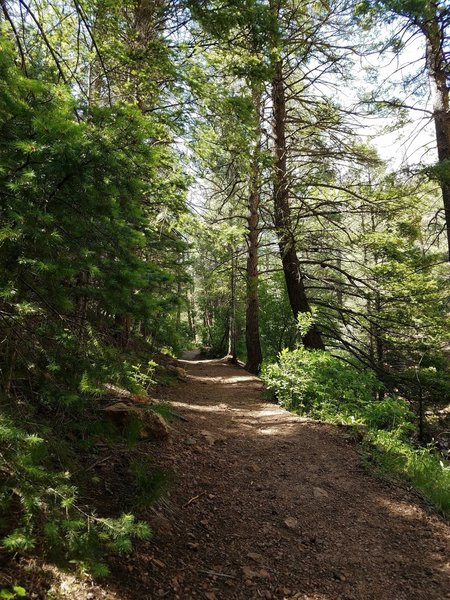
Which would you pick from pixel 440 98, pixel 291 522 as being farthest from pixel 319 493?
pixel 440 98

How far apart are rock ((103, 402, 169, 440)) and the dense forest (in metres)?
0.33

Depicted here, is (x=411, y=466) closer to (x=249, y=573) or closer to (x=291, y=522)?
(x=291, y=522)

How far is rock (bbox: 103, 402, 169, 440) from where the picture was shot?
419 cm

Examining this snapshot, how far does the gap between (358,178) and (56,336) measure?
11.0 m

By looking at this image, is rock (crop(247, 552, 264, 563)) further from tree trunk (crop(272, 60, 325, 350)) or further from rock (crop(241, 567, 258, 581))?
tree trunk (crop(272, 60, 325, 350))

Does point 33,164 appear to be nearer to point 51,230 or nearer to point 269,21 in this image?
point 51,230

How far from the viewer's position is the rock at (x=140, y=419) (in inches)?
165

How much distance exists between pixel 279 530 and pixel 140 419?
1.91 m

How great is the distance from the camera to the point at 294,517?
149 inches

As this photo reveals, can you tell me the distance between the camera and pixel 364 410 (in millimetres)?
6559

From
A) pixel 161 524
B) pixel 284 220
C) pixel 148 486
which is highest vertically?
pixel 284 220

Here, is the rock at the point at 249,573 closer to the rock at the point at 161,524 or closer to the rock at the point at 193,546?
the rock at the point at 193,546

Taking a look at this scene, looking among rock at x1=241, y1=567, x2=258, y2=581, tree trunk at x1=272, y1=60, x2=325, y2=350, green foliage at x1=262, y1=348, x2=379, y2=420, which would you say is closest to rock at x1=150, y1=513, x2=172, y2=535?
rock at x1=241, y1=567, x2=258, y2=581

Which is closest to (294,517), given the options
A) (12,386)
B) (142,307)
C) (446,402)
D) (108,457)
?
(108,457)
